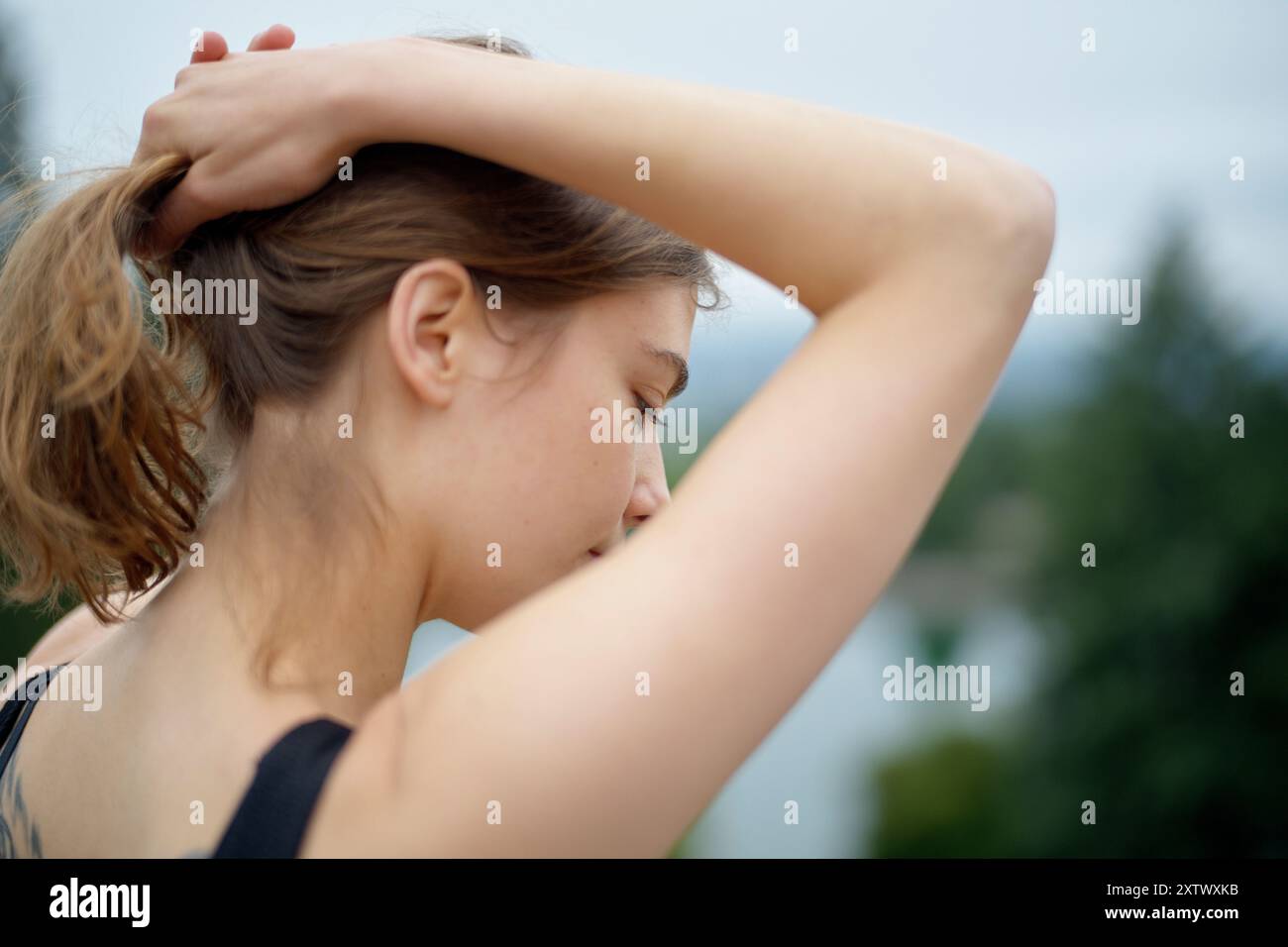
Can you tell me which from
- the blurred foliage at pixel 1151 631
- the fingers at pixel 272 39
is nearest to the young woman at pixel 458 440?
the fingers at pixel 272 39

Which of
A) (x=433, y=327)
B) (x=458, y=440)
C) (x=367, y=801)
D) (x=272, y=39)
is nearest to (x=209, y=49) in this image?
(x=272, y=39)

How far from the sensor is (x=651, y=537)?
120 cm

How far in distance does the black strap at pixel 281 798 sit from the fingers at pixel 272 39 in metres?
0.92

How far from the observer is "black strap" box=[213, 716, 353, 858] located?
4.05 ft

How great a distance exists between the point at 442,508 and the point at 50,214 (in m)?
0.70

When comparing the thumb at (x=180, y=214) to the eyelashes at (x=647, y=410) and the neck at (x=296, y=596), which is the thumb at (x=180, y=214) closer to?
the neck at (x=296, y=596)

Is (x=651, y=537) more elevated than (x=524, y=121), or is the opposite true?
(x=524, y=121)

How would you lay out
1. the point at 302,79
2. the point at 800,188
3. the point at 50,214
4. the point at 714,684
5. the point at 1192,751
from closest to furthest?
1. the point at 714,684
2. the point at 800,188
3. the point at 302,79
4. the point at 50,214
5. the point at 1192,751

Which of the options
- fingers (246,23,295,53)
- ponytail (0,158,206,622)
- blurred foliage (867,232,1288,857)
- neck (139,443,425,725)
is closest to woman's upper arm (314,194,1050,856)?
neck (139,443,425,725)

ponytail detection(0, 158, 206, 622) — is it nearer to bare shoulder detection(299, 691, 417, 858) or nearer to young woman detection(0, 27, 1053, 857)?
young woman detection(0, 27, 1053, 857)

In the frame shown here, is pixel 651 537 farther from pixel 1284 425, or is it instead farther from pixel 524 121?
pixel 1284 425

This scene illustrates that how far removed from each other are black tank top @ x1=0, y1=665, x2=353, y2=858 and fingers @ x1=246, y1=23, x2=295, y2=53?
901 millimetres
